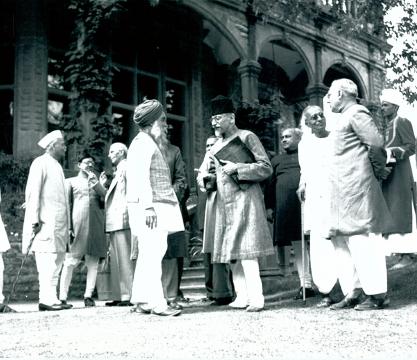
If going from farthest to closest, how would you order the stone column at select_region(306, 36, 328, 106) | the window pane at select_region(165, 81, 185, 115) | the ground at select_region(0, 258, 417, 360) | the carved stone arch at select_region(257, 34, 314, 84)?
the stone column at select_region(306, 36, 328, 106) < the carved stone arch at select_region(257, 34, 314, 84) < the window pane at select_region(165, 81, 185, 115) < the ground at select_region(0, 258, 417, 360)

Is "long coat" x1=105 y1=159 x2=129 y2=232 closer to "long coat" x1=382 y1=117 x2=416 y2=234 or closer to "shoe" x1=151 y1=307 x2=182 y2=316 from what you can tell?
"shoe" x1=151 y1=307 x2=182 y2=316

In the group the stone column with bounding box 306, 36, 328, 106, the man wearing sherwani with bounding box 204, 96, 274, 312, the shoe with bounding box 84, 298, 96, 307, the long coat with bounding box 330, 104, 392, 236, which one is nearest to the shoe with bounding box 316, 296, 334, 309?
the man wearing sherwani with bounding box 204, 96, 274, 312

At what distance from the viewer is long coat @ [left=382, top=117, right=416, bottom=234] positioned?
6.92 metres

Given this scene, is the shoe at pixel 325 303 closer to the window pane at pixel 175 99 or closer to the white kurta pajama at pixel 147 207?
the white kurta pajama at pixel 147 207

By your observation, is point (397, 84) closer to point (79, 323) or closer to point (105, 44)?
point (105, 44)

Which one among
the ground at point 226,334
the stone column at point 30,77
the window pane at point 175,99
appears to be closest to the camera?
the ground at point 226,334

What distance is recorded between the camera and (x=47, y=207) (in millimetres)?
7141

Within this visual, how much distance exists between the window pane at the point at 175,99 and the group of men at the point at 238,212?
6746mm

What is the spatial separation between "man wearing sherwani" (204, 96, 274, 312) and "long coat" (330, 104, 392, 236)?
2.19ft

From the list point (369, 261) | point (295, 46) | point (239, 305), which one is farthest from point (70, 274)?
point (295, 46)

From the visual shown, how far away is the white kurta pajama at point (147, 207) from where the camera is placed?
18.1 feet

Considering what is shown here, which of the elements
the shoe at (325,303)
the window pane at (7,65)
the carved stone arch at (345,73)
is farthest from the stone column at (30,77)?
the carved stone arch at (345,73)

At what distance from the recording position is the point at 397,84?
12.1 metres

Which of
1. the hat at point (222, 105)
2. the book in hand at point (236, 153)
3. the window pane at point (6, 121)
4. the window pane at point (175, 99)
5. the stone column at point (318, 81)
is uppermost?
the stone column at point (318, 81)
